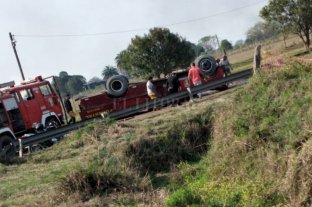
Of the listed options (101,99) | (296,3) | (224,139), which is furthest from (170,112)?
(296,3)

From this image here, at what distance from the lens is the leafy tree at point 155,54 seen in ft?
153

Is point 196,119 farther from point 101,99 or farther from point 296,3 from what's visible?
point 296,3

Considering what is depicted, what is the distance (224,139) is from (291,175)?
3584 millimetres

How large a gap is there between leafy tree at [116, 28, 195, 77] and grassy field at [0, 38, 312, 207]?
29583 millimetres

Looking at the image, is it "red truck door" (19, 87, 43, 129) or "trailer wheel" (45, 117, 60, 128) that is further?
"trailer wheel" (45, 117, 60, 128)

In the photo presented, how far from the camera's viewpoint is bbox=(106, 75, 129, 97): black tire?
74.3 ft

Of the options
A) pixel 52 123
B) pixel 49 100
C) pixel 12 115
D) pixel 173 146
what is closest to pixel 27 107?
pixel 12 115

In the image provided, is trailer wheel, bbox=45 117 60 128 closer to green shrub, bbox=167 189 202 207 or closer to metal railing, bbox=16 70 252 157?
metal railing, bbox=16 70 252 157

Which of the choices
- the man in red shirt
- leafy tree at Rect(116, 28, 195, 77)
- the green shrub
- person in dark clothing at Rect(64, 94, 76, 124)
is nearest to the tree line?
leafy tree at Rect(116, 28, 195, 77)

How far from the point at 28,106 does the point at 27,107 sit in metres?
0.07

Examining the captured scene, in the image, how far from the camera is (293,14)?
4169 centimetres

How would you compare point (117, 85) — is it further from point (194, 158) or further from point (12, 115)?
point (194, 158)

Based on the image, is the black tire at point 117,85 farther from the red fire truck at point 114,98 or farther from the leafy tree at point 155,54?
the leafy tree at point 155,54

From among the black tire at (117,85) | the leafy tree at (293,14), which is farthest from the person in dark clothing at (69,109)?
the leafy tree at (293,14)
